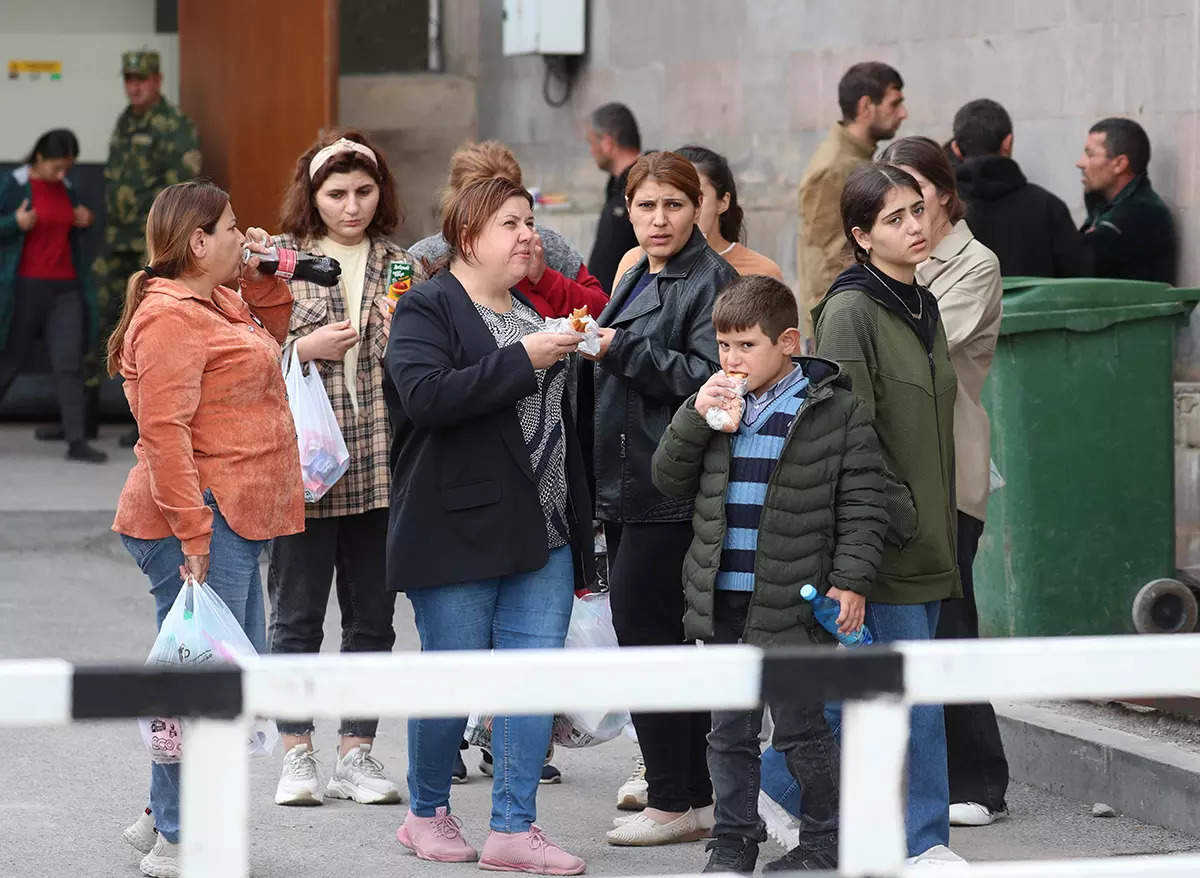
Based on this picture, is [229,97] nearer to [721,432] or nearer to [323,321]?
[323,321]

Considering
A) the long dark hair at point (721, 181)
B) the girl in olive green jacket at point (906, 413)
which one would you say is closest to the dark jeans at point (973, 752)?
the girl in olive green jacket at point (906, 413)

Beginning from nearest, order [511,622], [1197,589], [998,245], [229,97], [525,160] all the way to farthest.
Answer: [511,622] < [1197,589] < [998,245] < [229,97] < [525,160]

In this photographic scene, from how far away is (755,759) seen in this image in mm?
4516

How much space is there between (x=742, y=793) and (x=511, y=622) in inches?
28.6

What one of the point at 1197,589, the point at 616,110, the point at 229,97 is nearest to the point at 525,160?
the point at 229,97

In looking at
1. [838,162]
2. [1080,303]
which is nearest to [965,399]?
[1080,303]

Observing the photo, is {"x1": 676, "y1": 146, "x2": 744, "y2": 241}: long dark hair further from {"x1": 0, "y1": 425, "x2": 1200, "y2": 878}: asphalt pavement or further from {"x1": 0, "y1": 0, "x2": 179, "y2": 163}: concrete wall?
{"x1": 0, "y1": 0, "x2": 179, "y2": 163}: concrete wall

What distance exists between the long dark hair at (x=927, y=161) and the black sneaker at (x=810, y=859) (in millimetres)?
1742

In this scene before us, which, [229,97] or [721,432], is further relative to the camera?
[229,97]

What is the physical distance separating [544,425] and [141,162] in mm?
6811

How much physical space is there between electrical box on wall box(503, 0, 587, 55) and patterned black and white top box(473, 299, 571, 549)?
656 cm

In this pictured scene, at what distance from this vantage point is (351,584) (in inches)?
216

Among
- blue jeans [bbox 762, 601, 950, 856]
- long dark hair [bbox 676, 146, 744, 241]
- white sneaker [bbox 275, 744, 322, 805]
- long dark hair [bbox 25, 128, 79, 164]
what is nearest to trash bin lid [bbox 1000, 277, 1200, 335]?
long dark hair [bbox 676, 146, 744, 241]

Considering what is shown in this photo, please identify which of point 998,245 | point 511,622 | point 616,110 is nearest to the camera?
point 511,622
